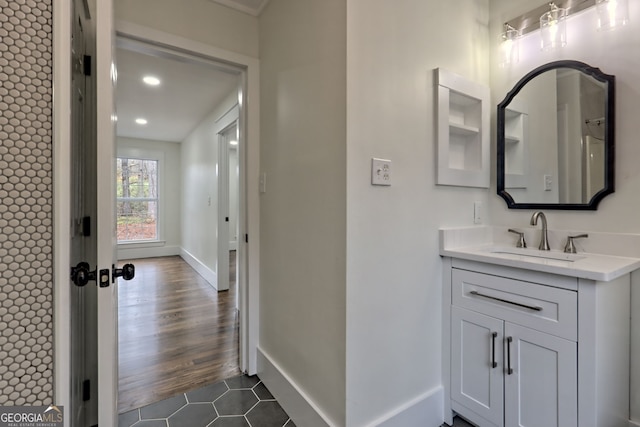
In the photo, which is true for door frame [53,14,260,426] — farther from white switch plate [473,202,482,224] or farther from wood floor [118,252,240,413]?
white switch plate [473,202,482,224]

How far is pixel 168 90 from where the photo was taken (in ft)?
11.2

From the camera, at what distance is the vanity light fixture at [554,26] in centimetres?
164

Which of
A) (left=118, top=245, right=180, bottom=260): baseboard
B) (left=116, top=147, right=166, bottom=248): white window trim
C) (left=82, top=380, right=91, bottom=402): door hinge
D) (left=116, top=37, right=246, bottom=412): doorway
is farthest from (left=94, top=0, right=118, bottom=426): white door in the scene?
(left=116, top=147, right=166, bottom=248): white window trim

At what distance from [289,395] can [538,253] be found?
1601 millimetres

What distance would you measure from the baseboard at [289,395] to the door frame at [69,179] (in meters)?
0.16

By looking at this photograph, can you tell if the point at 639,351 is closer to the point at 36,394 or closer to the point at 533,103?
the point at 533,103

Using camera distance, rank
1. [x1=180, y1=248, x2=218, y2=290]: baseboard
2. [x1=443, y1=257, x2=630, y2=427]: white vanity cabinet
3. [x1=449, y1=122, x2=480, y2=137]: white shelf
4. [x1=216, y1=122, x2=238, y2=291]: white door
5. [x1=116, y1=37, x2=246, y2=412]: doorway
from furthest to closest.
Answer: [x1=180, y1=248, x2=218, y2=290]: baseboard
[x1=216, y1=122, x2=238, y2=291]: white door
[x1=116, y1=37, x2=246, y2=412]: doorway
[x1=449, y1=122, x2=480, y2=137]: white shelf
[x1=443, y1=257, x2=630, y2=427]: white vanity cabinet

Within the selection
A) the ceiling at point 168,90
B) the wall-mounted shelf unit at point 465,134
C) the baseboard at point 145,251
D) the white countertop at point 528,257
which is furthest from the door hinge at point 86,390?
the baseboard at point 145,251

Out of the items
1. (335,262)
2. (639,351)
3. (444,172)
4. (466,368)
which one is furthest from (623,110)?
(335,262)

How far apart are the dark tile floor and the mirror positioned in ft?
6.37

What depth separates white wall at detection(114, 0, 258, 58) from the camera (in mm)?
1649

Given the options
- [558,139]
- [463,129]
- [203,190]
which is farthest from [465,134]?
[203,190]

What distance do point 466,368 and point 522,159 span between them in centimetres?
130
